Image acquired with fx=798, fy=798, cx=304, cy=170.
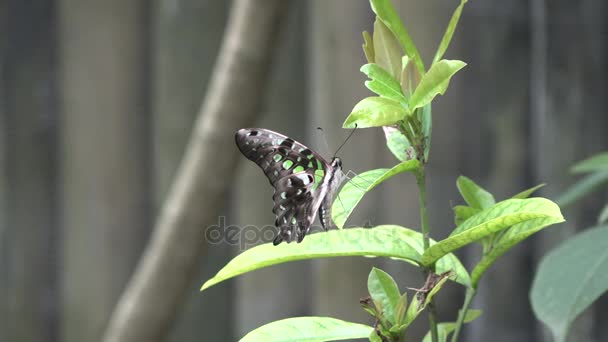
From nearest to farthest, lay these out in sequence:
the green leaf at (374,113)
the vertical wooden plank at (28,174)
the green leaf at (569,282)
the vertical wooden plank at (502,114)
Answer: the green leaf at (374,113) → the green leaf at (569,282) → the vertical wooden plank at (502,114) → the vertical wooden plank at (28,174)

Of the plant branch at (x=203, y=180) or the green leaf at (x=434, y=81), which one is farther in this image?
the plant branch at (x=203, y=180)

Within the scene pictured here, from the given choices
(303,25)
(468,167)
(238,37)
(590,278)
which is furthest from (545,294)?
(303,25)

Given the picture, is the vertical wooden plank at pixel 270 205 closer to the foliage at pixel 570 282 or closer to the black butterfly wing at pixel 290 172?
the foliage at pixel 570 282

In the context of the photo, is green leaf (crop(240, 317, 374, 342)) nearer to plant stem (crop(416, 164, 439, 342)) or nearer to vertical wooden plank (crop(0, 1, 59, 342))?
plant stem (crop(416, 164, 439, 342))

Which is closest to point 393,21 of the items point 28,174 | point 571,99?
point 571,99

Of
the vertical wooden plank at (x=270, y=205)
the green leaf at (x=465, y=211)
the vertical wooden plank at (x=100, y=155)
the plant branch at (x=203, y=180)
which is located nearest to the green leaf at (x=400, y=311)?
the green leaf at (x=465, y=211)

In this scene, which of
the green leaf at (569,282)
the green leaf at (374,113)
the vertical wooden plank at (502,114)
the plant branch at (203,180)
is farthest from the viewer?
the vertical wooden plank at (502,114)

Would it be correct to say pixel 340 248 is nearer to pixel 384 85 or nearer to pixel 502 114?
pixel 384 85
